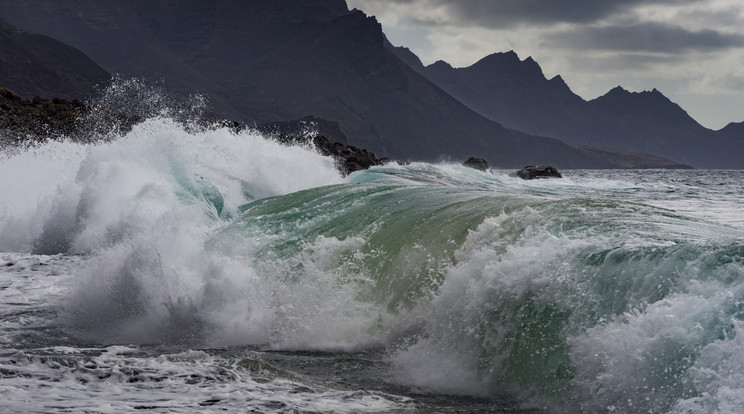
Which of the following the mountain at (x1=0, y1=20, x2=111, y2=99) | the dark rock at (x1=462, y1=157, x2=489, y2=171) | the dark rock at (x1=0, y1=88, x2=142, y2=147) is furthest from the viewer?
the mountain at (x1=0, y1=20, x2=111, y2=99)

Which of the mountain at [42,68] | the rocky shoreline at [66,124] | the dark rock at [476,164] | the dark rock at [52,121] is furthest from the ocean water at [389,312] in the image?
the mountain at [42,68]

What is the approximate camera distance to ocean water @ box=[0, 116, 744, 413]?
4.96 m

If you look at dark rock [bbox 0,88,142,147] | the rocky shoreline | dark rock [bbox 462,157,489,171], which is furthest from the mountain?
the rocky shoreline

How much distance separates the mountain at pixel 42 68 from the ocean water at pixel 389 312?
423 ft

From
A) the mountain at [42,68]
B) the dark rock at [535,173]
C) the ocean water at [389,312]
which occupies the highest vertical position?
the mountain at [42,68]

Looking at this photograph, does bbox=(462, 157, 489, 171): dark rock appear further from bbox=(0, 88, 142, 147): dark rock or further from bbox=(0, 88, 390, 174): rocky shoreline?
bbox=(0, 88, 142, 147): dark rock

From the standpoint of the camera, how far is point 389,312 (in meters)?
7.38

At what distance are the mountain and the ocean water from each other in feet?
423

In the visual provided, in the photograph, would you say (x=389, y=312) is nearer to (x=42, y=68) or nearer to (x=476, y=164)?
(x=476, y=164)

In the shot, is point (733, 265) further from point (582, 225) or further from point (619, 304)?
point (582, 225)

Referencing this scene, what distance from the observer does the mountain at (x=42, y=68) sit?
424ft

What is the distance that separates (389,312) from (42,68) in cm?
14831

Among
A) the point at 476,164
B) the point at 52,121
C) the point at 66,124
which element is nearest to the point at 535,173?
the point at 476,164

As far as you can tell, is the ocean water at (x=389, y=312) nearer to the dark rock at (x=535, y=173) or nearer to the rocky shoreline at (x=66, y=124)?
the rocky shoreline at (x=66, y=124)
